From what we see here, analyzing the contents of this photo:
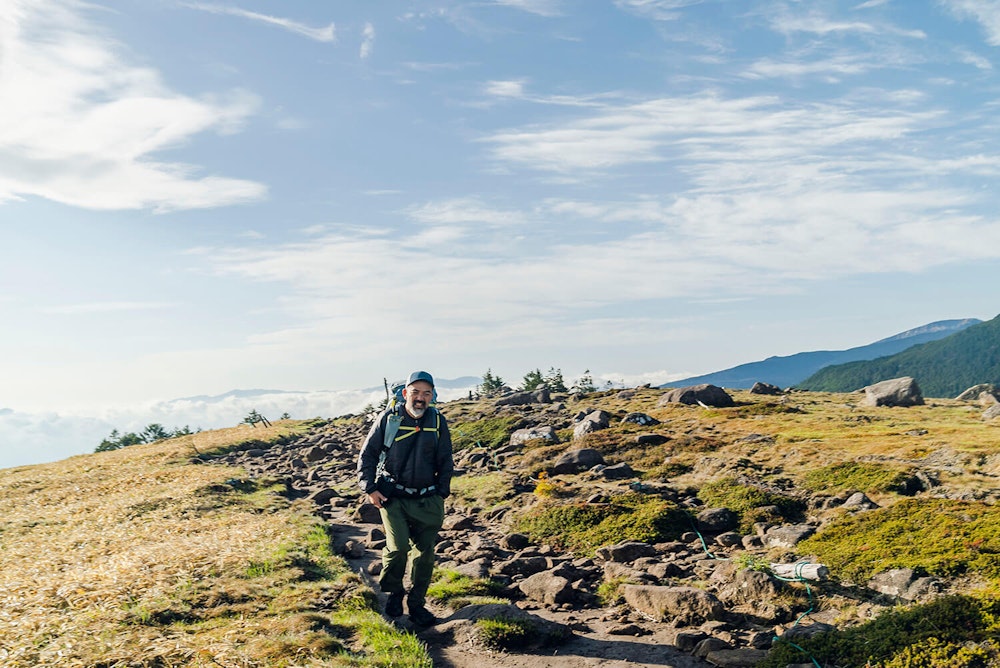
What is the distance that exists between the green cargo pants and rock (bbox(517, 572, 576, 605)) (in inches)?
85.6

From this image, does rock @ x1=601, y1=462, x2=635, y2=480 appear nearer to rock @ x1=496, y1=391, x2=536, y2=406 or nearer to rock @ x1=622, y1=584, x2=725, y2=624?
rock @ x1=622, y1=584, x2=725, y2=624

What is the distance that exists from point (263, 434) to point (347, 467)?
24.3 m

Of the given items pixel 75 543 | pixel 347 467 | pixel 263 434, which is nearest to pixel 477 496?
pixel 75 543

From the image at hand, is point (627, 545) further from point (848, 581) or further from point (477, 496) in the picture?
point (477, 496)

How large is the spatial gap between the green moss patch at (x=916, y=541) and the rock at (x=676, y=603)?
2.45 metres

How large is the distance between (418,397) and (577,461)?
1326 cm

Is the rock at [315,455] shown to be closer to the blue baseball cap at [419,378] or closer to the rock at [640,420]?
the rock at [640,420]

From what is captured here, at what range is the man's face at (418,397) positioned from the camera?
11.5 m

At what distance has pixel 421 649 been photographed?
9492 mm

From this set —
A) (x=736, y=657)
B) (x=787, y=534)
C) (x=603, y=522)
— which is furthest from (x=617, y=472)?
(x=736, y=657)

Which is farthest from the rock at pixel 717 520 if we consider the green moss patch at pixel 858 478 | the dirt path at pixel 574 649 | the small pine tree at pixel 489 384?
the small pine tree at pixel 489 384

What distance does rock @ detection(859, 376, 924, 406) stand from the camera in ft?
119

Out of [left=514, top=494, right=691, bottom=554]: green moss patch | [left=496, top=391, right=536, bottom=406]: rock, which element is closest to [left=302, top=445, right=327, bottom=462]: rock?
[left=496, top=391, right=536, bottom=406]: rock

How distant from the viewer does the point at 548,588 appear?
1216cm
